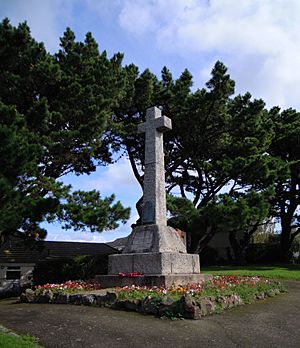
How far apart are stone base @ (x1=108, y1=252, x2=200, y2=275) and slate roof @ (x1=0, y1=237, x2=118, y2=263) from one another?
34.3 ft

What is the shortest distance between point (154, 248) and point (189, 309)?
12.7 ft

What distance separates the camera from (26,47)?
13.6 m

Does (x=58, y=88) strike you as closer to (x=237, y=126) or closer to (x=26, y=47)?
(x=26, y=47)

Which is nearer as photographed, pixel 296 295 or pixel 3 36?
pixel 296 295

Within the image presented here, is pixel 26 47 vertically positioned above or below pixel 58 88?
above

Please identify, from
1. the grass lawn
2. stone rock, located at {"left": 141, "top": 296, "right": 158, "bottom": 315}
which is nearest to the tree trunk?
the grass lawn

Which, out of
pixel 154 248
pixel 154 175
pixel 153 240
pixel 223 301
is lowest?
pixel 223 301

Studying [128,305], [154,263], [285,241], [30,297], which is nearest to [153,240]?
[154,263]

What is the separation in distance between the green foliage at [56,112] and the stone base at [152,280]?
3095 mm

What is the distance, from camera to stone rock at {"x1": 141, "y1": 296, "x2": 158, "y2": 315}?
680 centimetres

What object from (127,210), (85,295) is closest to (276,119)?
(127,210)

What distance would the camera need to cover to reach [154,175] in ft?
37.5

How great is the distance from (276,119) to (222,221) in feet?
42.6

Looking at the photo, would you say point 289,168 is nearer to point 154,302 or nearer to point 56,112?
point 56,112
